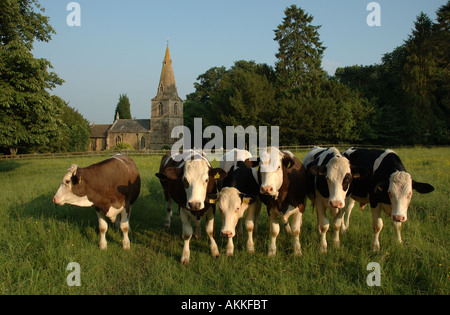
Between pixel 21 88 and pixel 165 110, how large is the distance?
51.0 metres

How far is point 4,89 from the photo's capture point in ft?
41.6

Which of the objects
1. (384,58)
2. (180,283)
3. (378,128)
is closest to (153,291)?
(180,283)

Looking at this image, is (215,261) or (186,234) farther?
(186,234)

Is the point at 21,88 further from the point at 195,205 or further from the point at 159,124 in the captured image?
the point at 159,124

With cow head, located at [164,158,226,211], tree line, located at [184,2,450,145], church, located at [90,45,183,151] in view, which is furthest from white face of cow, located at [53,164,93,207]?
church, located at [90,45,183,151]

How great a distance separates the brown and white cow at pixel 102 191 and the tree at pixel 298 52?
38700mm

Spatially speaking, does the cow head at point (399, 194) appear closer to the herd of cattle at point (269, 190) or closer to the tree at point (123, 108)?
the herd of cattle at point (269, 190)

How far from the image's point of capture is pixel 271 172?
197 inches

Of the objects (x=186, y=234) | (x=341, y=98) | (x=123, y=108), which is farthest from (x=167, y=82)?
(x=186, y=234)

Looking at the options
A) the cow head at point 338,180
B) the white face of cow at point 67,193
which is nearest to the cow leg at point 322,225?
the cow head at point 338,180

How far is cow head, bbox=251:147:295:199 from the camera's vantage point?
4.91 meters

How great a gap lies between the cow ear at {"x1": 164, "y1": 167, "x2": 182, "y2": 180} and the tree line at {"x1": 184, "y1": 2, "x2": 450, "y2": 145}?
34.8m

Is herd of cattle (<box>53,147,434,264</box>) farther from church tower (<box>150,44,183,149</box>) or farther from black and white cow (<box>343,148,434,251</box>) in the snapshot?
church tower (<box>150,44,183,149</box>)
